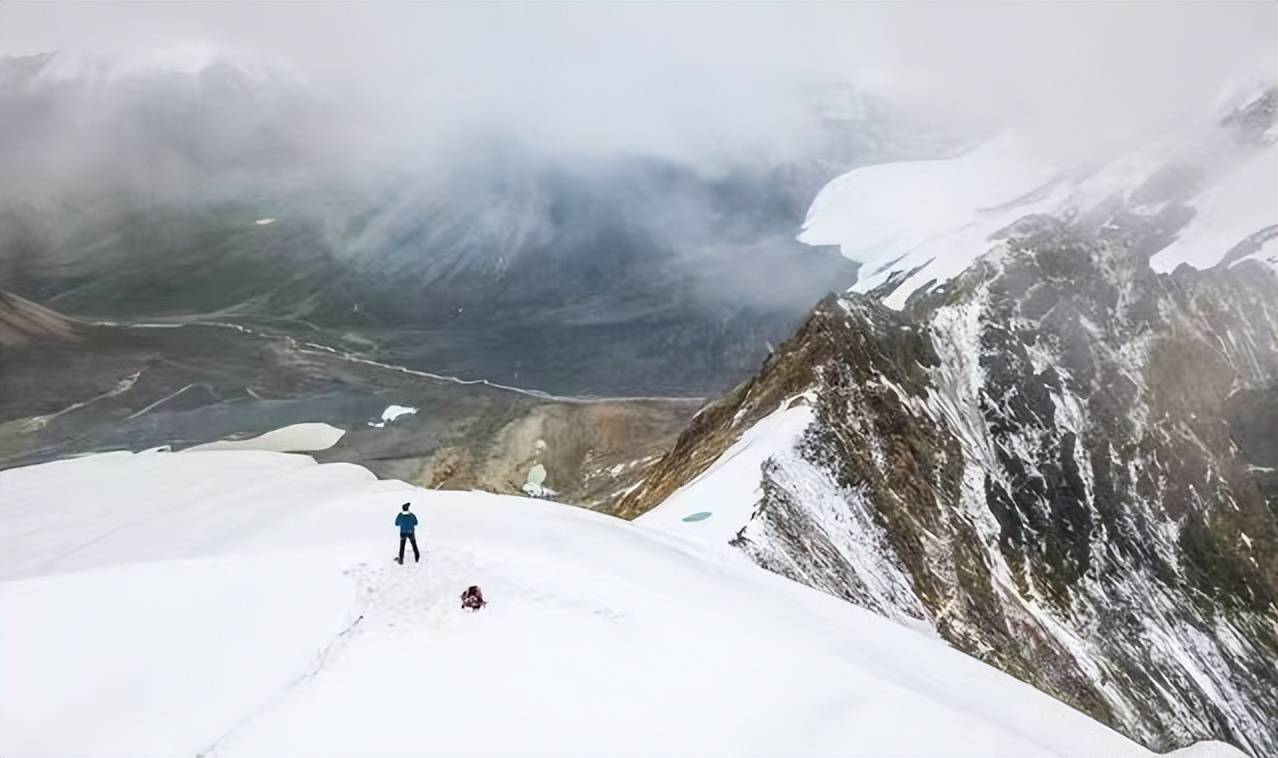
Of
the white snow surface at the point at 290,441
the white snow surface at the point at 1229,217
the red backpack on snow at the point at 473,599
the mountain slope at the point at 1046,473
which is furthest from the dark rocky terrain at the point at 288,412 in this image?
the white snow surface at the point at 1229,217

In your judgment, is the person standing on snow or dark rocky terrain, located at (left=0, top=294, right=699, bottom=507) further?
dark rocky terrain, located at (left=0, top=294, right=699, bottom=507)

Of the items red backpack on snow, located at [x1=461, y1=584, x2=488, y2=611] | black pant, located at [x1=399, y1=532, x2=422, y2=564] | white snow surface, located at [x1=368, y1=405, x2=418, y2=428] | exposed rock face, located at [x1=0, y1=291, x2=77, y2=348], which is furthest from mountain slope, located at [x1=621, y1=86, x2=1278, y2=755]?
exposed rock face, located at [x1=0, y1=291, x2=77, y2=348]

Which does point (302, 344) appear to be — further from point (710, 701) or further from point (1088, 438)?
point (710, 701)

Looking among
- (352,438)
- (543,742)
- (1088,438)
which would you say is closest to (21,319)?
(352,438)

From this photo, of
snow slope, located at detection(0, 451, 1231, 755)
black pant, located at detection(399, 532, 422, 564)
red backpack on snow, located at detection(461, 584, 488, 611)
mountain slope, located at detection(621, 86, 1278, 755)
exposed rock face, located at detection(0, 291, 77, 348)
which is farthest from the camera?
exposed rock face, located at detection(0, 291, 77, 348)

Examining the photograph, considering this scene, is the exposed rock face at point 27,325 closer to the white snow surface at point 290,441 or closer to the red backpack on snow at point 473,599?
the white snow surface at point 290,441

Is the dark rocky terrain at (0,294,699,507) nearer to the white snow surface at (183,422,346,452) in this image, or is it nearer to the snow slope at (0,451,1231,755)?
the white snow surface at (183,422,346,452)

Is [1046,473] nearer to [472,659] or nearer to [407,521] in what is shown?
[407,521]

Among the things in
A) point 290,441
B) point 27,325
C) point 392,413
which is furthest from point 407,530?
point 27,325
